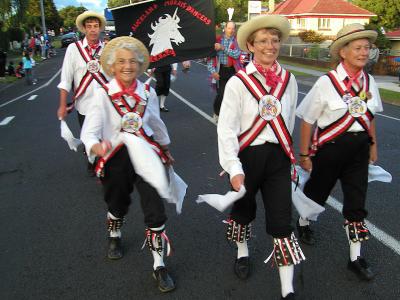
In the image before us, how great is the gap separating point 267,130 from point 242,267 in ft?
3.70

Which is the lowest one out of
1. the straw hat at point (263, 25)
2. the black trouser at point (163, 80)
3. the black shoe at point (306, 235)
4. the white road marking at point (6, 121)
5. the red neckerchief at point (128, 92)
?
the white road marking at point (6, 121)

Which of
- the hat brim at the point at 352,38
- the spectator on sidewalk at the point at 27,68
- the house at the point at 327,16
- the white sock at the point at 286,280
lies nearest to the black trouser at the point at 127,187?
the white sock at the point at 286,280

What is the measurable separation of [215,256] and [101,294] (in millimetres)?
1006

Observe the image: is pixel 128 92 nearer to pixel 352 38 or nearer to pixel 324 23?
pixel 352 38

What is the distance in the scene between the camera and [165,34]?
532 centimetres

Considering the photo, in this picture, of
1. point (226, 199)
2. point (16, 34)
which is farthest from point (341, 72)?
point (16, 34)

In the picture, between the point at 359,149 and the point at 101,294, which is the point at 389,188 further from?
the point at 101,294

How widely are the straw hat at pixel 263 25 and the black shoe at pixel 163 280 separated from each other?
1.80 m

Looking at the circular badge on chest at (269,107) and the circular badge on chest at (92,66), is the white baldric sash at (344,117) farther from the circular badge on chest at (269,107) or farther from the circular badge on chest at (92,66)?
the circular badge on chest at (92,66)

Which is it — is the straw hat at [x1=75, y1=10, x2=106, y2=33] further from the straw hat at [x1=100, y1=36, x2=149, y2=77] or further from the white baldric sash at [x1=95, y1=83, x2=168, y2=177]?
the white baldric sash at [x1=95, y1=83, x2=168, y2=177]

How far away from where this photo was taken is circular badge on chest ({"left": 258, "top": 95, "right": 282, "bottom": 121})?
9.57 ft

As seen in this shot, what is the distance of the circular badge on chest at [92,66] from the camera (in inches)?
202

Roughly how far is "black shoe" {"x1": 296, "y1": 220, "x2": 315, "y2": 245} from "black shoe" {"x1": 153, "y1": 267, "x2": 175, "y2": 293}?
130 centimetres

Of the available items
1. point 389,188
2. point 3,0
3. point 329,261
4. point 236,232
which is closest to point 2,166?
point 236,232
